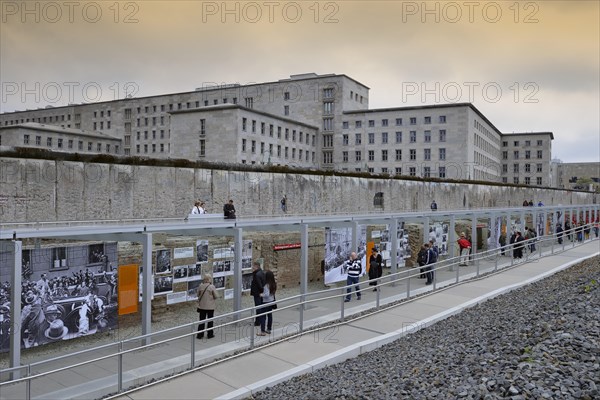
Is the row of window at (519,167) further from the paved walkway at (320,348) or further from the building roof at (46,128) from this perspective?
the paved walkway at (320,348)

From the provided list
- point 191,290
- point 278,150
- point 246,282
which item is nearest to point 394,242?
point 246,282

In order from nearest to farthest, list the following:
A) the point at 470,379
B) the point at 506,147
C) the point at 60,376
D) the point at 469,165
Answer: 1. the point at 60,376
2. the point at 470,379
3. the point at 469,165
4. the point at 506,147

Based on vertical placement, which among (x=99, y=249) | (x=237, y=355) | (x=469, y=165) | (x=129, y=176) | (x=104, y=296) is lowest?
(x=237, y=355)

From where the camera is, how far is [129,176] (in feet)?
67.5

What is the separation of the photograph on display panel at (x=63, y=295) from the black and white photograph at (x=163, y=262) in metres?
1.34

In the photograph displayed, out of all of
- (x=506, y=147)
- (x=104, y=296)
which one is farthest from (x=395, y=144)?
(x=104, y=296)

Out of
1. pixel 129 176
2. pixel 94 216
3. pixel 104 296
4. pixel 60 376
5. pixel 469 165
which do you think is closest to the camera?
pixel 60 376

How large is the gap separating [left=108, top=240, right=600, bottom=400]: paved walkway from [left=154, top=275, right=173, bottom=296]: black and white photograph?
10.8ft

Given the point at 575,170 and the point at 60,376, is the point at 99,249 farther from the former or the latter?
the point at 575,170

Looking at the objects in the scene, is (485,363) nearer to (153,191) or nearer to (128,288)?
(128,288)

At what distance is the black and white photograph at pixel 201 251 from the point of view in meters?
12.4

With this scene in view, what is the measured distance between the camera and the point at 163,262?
11734 mm

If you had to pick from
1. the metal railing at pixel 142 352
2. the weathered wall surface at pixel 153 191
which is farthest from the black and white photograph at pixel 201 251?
the weathered wall surface at pixel 153 191

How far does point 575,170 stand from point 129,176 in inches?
5327
